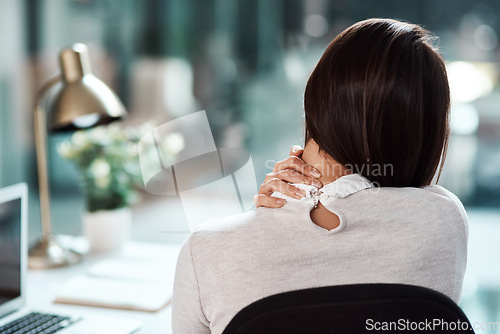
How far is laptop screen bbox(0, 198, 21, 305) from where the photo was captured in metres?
1.22

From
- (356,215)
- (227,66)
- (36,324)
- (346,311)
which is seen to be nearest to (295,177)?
(356,215)

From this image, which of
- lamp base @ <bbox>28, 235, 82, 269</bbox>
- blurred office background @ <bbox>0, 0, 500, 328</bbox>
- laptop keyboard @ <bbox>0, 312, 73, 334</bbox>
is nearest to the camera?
laptop keyboard @ <bbox>0, 312, 73, 334</bbox>

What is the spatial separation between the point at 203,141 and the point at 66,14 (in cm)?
209

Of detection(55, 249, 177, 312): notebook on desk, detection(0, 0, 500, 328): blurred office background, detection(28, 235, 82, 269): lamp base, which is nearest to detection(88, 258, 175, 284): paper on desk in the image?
detection(55, 249, 177, 312): notebook on desk

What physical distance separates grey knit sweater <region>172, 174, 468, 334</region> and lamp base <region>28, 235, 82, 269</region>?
2.98 feet

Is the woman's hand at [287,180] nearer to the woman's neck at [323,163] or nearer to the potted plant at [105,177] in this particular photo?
the woman's neck at [323,163]

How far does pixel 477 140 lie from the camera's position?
2857 mm

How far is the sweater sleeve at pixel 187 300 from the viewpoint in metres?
0.84

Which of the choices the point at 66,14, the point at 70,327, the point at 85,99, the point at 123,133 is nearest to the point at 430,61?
the point at 70,327

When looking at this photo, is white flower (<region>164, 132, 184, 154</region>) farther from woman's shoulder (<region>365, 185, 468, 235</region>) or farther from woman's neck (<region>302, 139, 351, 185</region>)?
woman's shoulder (<region>365, 185, 468, 235</region>)

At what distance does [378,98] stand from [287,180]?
24 centimetres

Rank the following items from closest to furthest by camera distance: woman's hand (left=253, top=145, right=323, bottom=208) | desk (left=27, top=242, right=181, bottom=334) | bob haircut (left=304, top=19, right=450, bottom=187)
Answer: bob haircut (left=304, top=19, right=450, bottom=187) → woman's hand (left=253, top=145, right=323, bottom=208) → desk (left=27, top=242, right=181, bottom=334)

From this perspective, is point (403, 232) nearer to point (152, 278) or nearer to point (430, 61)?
point (430, 61)

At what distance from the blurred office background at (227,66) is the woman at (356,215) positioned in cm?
167
